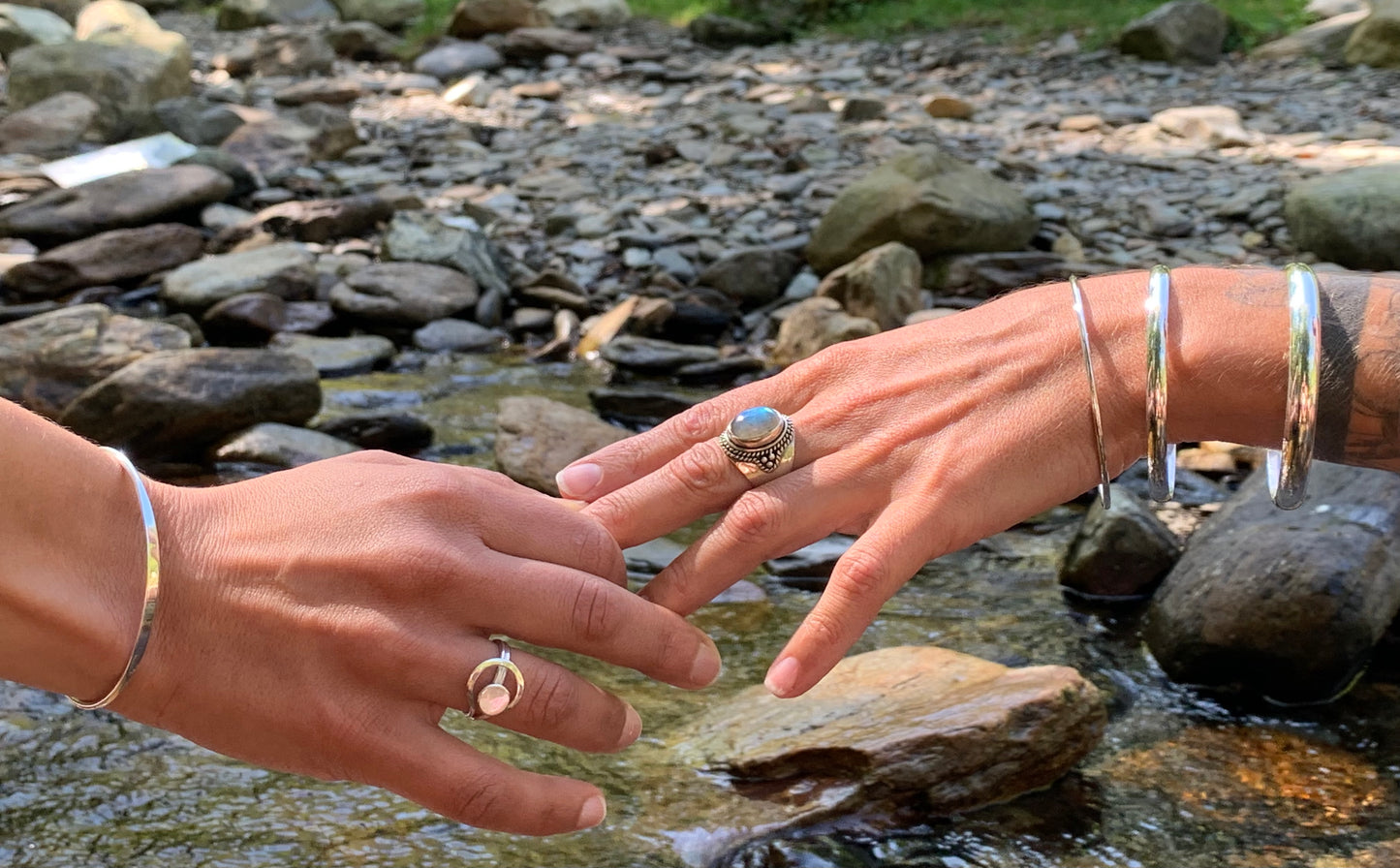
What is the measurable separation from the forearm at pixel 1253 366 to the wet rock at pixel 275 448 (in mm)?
3149

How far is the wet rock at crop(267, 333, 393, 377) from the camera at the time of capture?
5.56m

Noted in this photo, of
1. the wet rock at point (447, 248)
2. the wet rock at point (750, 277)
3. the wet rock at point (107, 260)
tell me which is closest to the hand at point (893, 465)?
the wet rock at point (750, 277)

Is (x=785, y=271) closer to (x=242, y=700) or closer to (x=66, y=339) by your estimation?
(x=66, y=339)

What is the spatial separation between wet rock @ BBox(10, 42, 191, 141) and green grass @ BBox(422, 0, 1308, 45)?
11.6 feet

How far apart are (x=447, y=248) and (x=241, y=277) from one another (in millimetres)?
1022

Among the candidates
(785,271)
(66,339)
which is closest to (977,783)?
(66,339)

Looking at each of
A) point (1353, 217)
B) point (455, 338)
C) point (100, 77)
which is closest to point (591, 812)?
point (455, 338)

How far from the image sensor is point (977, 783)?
7.89ft

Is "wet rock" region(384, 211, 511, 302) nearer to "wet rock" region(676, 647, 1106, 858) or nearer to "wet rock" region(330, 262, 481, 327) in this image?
"wet rock" region(330, 262, 481, 327)

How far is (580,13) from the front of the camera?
530 inches

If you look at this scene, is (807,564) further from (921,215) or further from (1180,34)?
(1180,34)

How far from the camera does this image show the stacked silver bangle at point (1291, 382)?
1.54 metres

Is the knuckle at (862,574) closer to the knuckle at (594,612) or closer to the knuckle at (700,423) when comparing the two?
the knuckle at (594,612)

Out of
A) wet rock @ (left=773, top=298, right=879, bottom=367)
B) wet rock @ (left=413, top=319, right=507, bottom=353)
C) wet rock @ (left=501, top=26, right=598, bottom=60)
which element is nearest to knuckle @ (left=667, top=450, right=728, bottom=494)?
wet rock @ (left=773, top=298, right=879, bottom=367)
